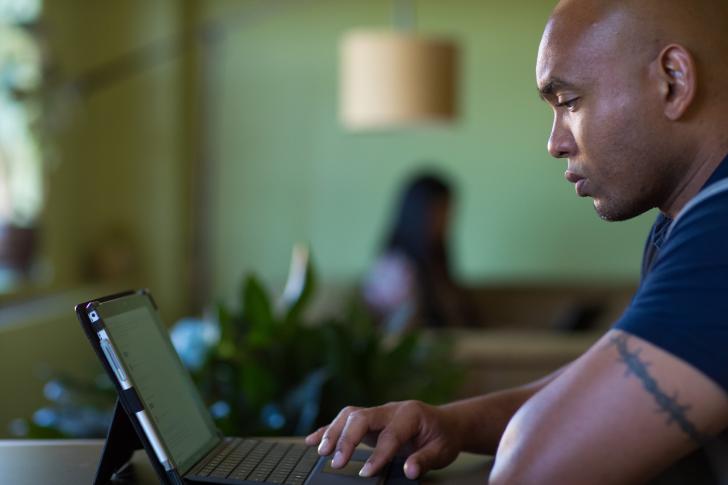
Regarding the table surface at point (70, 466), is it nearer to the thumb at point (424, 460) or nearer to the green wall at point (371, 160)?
the thumb at point (424, 460)

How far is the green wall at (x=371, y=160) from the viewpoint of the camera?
5047 millimetres

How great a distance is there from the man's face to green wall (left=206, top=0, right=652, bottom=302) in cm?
404

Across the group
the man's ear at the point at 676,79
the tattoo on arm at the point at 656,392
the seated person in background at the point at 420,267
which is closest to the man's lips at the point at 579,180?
the man's ear at the point at 676,79

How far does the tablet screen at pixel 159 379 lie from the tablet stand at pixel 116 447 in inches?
1.5

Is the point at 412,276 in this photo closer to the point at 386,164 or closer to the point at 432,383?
the point at 386,164

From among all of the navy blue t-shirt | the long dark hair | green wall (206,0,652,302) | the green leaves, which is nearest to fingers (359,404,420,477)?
the navy blue t-shirt

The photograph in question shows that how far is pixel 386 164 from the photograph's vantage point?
5.17 metres

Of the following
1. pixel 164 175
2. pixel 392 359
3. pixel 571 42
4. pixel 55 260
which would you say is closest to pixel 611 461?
pixel 571 42

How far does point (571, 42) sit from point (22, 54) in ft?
10.9

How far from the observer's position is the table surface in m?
0.96

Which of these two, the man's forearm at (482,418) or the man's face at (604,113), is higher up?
the man's face at (604,113)

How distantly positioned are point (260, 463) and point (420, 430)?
17cm

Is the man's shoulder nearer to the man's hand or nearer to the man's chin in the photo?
the man's chin

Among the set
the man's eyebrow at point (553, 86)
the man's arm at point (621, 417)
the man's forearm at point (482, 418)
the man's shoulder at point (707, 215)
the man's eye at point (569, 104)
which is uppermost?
the man's eyebrow at point (553, 86)
